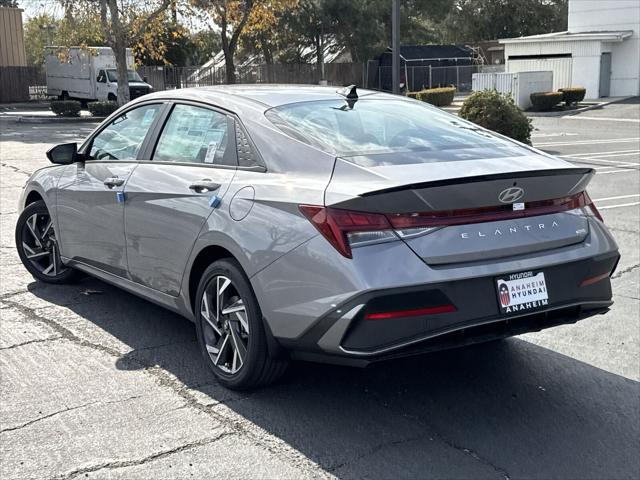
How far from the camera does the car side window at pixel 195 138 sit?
465 cm

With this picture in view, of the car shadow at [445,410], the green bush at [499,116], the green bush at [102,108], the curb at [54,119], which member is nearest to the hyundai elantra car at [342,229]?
the car shadow at [445,410]

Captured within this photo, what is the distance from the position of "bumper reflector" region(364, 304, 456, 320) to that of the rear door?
1257mm

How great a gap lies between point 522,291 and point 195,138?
2.24 m

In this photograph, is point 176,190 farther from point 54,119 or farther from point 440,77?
point 440,77

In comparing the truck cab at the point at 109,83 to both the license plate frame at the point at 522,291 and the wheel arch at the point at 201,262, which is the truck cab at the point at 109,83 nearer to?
the wheel arch at the point at 201,262

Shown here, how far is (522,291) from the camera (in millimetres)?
3848

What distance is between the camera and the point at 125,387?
4.45 m

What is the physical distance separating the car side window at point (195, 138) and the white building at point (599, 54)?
37492mm

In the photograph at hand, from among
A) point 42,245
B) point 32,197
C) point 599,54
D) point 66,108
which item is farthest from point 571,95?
point 42,245

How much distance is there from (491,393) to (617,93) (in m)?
39.5

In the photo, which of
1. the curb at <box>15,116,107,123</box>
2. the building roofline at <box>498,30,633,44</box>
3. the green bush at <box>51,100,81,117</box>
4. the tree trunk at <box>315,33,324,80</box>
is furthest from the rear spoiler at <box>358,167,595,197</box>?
the tree trunk at <box>315,33,324,80</box>

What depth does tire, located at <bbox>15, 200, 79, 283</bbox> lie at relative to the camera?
6410mm

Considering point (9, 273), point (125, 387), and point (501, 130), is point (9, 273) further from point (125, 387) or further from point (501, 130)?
point (501, 130)

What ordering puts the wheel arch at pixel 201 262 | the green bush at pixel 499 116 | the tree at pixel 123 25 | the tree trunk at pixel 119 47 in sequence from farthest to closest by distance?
the tree at pixel 123 25
the tree trunk at pixel 119 47
the green bush at pixel 499 116
the wheel arch at pixel 201 262
